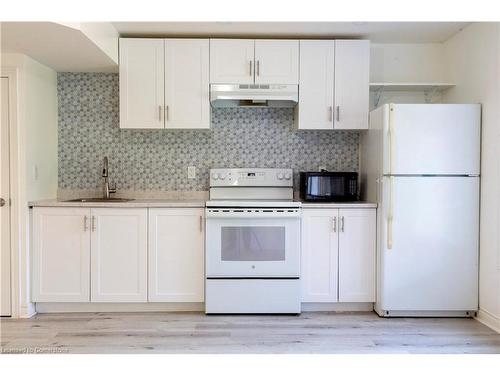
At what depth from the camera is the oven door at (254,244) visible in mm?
3070

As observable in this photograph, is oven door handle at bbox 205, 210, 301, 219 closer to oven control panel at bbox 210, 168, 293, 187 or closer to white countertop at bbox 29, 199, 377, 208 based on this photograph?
white countertop at bbox 29, 199, 377, 208

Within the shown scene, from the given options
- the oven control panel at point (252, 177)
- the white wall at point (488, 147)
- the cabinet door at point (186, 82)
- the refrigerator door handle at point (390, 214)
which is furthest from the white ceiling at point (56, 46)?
the white wall at point (488, 147)

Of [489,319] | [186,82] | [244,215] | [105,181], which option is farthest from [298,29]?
[489,319]

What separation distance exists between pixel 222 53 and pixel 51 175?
1.79 m

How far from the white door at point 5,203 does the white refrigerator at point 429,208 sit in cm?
280

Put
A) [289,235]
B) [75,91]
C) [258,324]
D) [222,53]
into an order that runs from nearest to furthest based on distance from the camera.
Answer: [258,324]
[289,235]
[222,53]
[75,91]

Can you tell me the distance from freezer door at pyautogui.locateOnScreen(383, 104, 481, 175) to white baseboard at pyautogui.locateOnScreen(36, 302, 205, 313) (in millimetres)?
1860

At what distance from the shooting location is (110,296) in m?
3.11

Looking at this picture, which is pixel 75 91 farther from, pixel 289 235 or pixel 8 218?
pixel 289 235

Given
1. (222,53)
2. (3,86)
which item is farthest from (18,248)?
(222,53)

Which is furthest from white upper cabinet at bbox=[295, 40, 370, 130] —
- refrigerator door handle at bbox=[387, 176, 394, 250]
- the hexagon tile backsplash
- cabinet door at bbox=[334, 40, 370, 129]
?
refrigerator door handle at bbox=[387, 176, 394, 250]

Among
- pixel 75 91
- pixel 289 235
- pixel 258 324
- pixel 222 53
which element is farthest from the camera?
pixel 75 91

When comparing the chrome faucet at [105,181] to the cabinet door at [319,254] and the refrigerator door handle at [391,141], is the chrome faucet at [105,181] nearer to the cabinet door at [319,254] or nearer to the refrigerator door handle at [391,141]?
A: the cabinet door at [319,254]

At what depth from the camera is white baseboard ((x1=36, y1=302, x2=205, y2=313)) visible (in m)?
3.16
